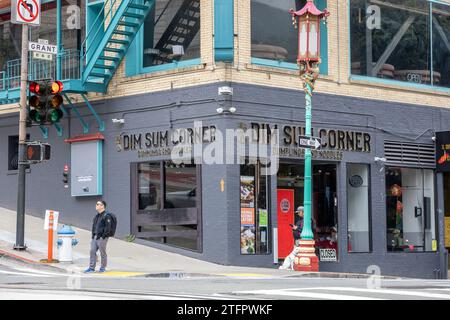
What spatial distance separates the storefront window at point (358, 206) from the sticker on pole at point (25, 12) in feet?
32.0

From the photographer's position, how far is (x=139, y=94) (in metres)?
25.5

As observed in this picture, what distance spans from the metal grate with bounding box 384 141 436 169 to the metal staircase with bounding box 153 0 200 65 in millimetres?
6923

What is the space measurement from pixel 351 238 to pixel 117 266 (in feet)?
25.8

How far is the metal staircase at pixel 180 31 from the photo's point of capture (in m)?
24.5

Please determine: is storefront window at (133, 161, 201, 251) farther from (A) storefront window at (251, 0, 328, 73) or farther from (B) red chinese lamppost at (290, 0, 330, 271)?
(A) storefront window at (251, 0, 328, 73)

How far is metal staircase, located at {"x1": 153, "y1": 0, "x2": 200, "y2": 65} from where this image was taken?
80.3 ft

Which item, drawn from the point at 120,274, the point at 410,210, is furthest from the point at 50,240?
the point at 410,210

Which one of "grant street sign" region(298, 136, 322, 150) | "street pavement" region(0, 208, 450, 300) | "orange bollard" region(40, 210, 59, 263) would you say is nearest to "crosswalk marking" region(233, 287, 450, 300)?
"street pavement" region(0, 208, 450, 300)

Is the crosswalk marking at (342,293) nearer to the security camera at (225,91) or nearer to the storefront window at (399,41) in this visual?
the security camera at (225,91)

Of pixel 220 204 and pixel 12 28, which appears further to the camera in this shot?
pixel 12 28

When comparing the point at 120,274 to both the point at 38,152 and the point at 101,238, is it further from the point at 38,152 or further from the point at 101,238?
the point at 38,152
